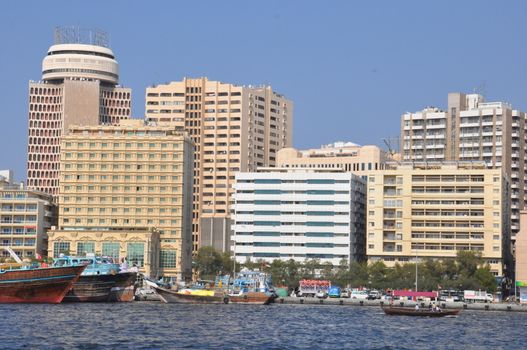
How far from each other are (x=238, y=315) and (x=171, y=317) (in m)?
13.1

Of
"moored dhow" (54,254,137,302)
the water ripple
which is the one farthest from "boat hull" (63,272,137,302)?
the water ripple

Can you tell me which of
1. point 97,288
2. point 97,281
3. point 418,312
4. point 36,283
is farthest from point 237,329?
point 97,288

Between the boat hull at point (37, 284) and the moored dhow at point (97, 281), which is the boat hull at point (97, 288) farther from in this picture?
the boat hull at point (37, 284)

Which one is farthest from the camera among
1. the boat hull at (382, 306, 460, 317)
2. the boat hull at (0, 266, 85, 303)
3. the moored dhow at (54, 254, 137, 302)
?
the moored dhow at (54, 254, 137, 302)

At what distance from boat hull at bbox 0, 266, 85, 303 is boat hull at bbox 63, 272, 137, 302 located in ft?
26.7

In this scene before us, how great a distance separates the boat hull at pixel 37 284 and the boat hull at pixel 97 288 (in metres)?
8.15

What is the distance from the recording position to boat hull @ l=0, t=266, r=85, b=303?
173625 millimetres

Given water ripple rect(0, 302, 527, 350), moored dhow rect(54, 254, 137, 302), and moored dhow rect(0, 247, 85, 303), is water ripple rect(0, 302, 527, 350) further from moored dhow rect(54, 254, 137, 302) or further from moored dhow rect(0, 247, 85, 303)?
moored dhow rect(54, 254, 137, 302)

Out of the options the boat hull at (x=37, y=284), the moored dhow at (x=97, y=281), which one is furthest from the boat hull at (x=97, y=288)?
the boat hull at (x=37, y=284)

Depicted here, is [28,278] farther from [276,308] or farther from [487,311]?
[487,311]

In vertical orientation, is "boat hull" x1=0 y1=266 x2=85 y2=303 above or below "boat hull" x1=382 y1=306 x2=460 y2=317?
above

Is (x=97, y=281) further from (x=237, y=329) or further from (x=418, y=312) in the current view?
(x=237, y=329)

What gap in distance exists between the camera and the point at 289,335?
126 m

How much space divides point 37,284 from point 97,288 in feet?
58.1
